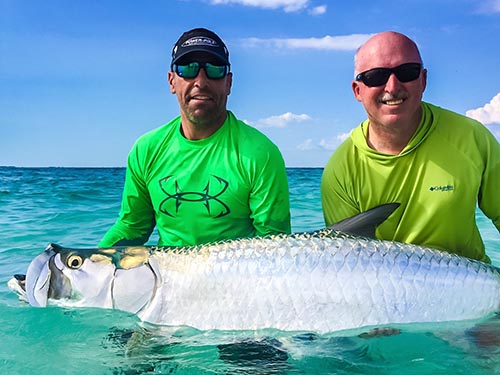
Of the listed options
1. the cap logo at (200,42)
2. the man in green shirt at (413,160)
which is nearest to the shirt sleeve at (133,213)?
the cap logo at (200,42)

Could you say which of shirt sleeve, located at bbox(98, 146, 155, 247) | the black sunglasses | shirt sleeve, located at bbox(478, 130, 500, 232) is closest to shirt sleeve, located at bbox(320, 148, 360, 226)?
the black sunglasses

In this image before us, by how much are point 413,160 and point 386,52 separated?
65 centimetres

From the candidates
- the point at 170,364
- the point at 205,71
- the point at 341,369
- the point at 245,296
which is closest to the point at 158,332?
the point at 170,364

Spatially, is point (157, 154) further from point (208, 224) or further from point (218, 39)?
point (218, 39)

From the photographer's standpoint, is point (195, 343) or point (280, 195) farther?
point (280, 195)

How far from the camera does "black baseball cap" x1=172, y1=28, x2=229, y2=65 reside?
11.7ft

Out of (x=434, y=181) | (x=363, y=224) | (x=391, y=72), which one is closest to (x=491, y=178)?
(x=434, y=181)

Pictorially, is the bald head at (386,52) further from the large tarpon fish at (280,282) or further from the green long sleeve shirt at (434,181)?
the large tarpon fish at (280,282)

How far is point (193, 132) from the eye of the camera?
12.2ft

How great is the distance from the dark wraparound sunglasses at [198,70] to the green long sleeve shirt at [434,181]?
94 cm

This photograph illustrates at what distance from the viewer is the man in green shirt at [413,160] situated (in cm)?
329

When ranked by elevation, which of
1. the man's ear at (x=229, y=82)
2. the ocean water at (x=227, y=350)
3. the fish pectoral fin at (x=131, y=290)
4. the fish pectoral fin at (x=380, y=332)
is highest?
the man's ear at (x=229, y=82)

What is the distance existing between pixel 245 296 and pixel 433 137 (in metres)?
1.55

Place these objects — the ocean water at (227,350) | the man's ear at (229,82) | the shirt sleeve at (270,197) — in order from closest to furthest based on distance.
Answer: the ocean water at (227,350)
the shirt sleeve at (270,197)
the man's ear at (229,82)
